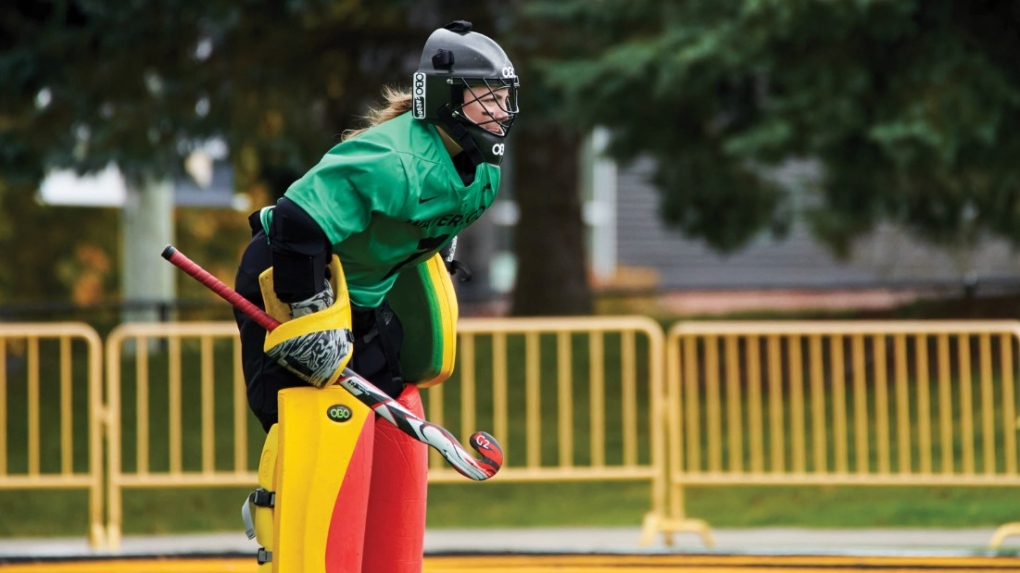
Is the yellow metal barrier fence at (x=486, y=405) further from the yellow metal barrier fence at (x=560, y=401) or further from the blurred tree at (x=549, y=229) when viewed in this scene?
the blurred tree at (x=549, y=229)

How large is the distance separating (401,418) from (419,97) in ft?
2.89

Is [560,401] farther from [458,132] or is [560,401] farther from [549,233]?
[458,132]

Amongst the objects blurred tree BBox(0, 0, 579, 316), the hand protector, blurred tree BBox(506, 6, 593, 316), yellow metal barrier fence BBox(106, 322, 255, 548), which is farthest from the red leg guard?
blurred tree BBox(506, 6, 593, 316)

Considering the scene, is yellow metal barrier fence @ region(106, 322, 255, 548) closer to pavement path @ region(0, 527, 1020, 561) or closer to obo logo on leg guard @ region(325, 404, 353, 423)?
pavement path @ region(0, 527, 1020, 561)

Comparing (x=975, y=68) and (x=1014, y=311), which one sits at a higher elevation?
(x=975, y=68)

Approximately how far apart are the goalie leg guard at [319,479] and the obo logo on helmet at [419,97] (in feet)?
2.57

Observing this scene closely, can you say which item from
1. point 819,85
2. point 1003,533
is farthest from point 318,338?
point 819,85

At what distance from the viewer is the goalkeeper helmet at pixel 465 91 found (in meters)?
4.41

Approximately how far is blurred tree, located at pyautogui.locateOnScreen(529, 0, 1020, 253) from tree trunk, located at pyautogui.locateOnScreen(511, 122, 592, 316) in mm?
2630

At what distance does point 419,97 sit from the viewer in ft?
14.5

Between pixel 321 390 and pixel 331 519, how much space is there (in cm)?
35

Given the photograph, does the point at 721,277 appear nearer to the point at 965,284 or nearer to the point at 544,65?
the point at 965,284

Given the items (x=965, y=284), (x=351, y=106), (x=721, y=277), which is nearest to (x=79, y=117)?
(x=351, y=106)

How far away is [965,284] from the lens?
14.1 metres
